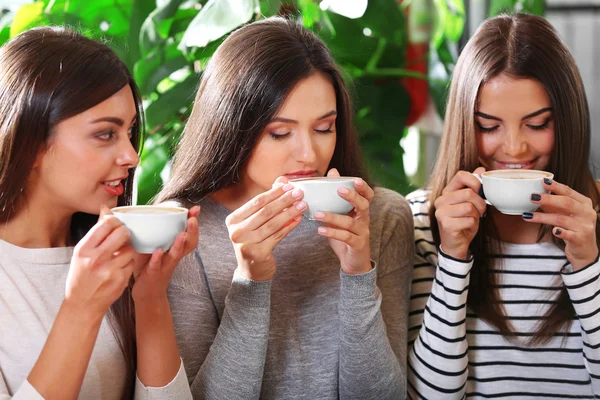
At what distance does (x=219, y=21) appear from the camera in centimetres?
205

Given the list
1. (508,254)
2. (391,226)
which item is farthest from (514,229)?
(391,226)

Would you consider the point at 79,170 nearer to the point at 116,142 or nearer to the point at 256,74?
the point at 116,142

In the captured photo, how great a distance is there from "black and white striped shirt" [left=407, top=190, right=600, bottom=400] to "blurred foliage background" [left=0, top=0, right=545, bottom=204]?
61 centimetres

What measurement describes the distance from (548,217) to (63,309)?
0.95 meters

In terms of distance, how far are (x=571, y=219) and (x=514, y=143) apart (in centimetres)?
22

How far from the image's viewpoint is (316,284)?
5.77ft

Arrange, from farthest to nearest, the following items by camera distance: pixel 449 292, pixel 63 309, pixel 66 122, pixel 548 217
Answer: pixel 449 292, pixel 548 217, pixel 66 122, pixel 63 309

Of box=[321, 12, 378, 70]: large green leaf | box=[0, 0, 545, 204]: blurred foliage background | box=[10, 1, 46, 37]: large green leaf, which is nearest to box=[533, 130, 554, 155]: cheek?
box=[0, 0, 545, 204]: blurred foliage background

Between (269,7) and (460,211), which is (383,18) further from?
(460,211)

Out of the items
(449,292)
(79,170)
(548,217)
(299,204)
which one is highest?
(79,170)

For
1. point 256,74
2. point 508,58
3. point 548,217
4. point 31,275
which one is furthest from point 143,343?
point 508,58

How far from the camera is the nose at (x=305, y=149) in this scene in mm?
1575

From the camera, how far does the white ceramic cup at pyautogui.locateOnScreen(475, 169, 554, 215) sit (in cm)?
145

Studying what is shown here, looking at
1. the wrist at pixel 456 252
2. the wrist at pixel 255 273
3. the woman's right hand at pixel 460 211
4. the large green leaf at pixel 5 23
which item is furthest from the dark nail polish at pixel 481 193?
the large green leaf at pixel 5 23
